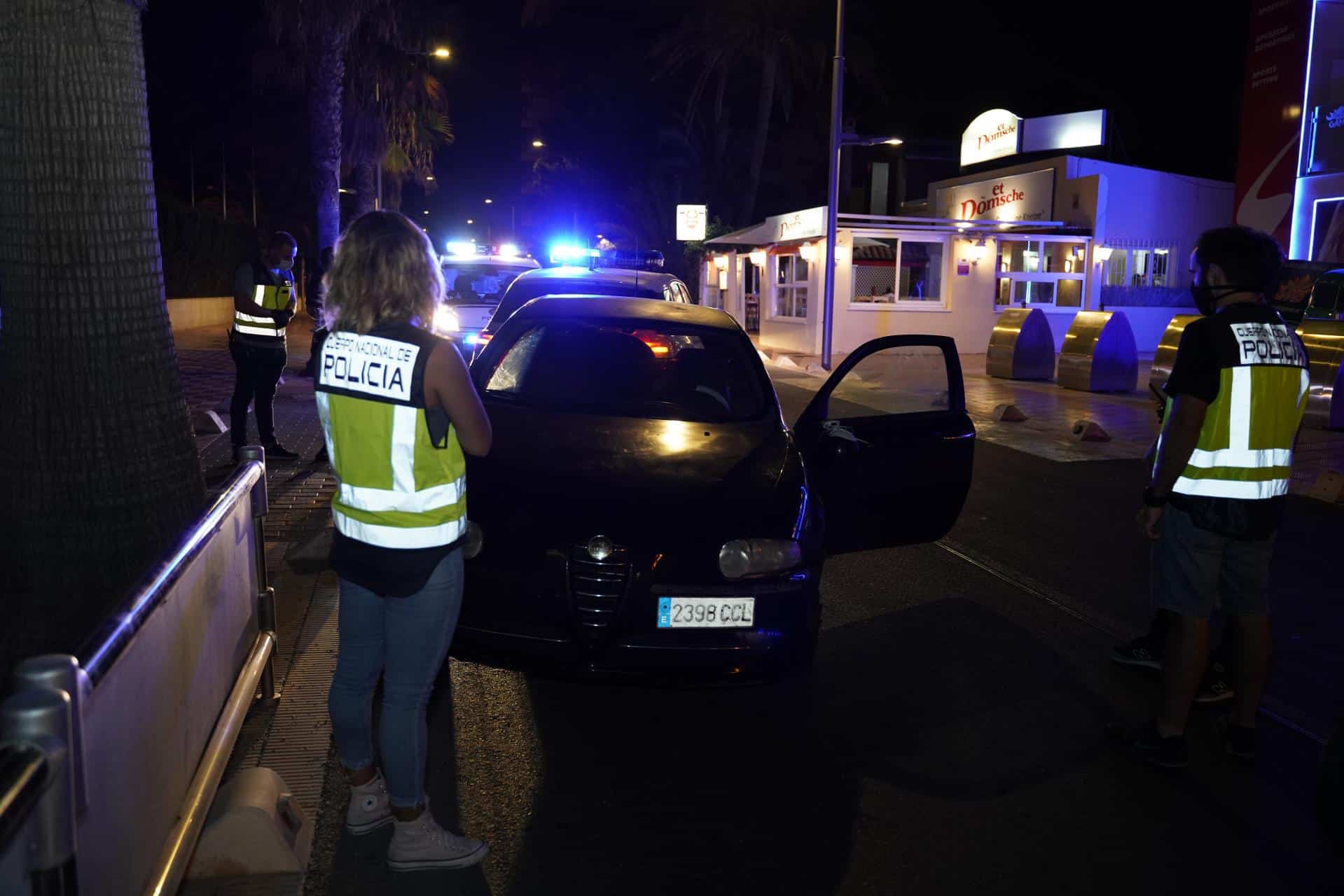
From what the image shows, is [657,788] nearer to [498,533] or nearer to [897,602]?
[498,533]

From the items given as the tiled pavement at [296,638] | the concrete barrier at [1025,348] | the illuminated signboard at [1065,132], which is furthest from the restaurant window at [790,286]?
the tiled pavement at [296,638]

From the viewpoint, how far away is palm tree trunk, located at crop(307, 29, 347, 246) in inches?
693

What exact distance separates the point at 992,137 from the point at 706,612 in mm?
28509

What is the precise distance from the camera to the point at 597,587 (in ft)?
12.8

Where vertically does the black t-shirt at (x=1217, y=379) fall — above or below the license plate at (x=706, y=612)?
above

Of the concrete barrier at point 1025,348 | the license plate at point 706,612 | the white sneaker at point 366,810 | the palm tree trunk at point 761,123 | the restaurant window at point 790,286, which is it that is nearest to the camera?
the white sneaker at point 366,810

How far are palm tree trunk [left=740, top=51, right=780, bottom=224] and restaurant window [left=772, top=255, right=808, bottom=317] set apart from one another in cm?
809

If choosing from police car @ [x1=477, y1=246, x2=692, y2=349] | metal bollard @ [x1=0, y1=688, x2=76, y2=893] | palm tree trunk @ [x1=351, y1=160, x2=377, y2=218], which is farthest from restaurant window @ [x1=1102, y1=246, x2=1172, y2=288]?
metal bollard @ [x1=0, y1=688, x2=76, y2=893]

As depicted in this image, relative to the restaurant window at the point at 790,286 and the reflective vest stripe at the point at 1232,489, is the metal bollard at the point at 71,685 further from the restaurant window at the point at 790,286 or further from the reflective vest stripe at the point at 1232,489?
the restaurant window at the point at 790,286

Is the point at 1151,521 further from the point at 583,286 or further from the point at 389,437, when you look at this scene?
the point at 583,286

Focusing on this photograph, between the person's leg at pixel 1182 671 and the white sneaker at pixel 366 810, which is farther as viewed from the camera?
the person's leg at pixel 1182 671

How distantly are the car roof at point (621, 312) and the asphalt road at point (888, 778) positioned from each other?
5.52 feet

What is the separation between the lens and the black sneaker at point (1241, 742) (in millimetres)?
4102

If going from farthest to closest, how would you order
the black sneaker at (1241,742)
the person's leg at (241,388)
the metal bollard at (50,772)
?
1. the person's leg at (241,388)
2. the black sneaker at (1241,742)
3. the metal bollard at (50,772)
